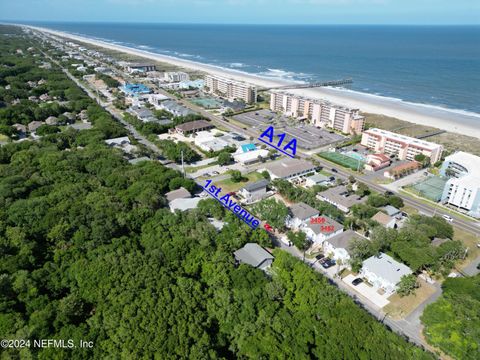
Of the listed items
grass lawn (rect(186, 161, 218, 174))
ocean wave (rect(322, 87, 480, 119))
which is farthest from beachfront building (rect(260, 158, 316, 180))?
ocean wave (rect(322, 87, 480, 119))

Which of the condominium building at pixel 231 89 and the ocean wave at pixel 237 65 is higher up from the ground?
Answer: the ocean wave at pixel 237 65

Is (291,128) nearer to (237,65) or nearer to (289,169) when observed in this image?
(289,169)

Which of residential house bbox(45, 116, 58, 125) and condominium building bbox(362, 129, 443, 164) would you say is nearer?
condominium building bbox(362, 129, 443, 164)

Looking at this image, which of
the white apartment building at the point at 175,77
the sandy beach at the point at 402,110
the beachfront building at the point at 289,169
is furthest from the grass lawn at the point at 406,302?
the white apartment building at the point at 175,77

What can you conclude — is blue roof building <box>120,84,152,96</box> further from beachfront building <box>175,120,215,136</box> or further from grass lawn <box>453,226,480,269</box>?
grass lawn <box>453,226,480,269</box>

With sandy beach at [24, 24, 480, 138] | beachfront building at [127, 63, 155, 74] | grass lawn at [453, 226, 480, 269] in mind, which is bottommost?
→ grass lawn at [453, 226, 480, 269]

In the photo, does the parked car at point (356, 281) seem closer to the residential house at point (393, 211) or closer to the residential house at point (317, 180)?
the residential house at point (393, 211)
